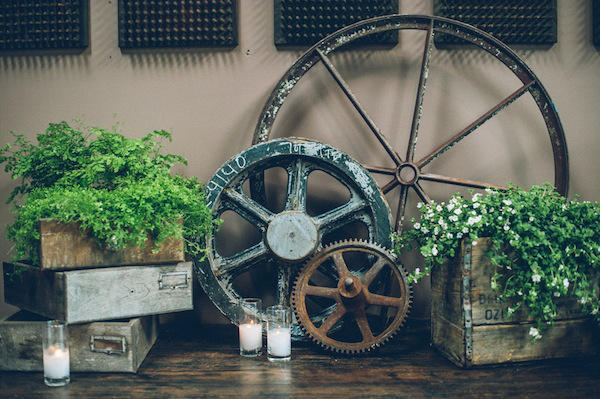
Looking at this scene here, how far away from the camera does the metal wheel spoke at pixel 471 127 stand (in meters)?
2.63

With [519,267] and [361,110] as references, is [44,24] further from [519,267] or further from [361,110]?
[519,267]

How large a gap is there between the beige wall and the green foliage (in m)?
0.43

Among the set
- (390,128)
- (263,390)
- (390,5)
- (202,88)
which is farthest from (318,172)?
(263,390)

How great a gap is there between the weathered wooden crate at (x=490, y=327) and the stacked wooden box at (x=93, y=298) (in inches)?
49.1

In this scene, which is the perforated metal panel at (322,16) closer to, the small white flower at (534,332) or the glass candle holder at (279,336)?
the glass candle holder at (279,336)

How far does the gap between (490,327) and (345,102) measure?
1.45m

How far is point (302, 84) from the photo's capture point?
2855mm

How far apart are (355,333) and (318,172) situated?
920 millimetres

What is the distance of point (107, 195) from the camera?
6.76 feet

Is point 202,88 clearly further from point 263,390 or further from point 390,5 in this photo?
point 263,390

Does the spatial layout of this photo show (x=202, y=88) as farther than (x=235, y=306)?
Yes

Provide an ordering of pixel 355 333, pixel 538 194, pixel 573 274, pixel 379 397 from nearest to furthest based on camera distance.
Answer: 1. pixel 379 397
2. pixel 573 274
3. pixel 538 194
4. pixel 355 333

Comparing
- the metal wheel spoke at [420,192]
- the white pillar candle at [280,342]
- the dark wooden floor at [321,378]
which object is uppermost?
the metal wheel spoke at [420,192]

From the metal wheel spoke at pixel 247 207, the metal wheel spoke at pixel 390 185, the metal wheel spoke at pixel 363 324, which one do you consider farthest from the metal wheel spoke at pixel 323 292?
the metal wheel spoke at pixel 390 185
